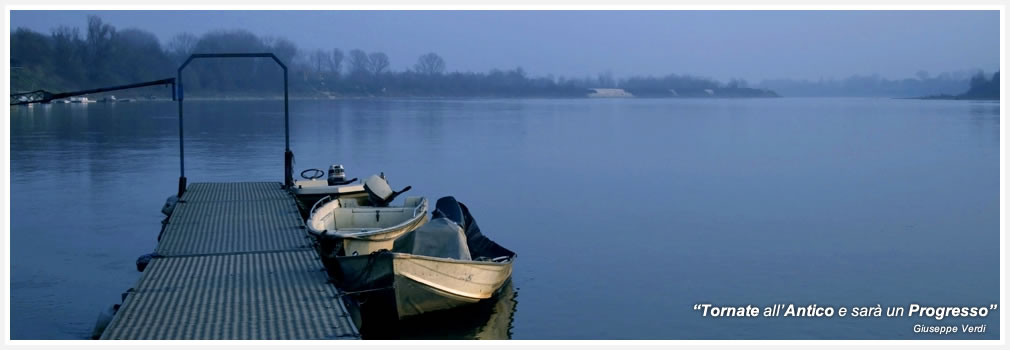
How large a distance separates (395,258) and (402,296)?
0.63m

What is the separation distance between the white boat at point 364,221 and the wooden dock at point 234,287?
38cm

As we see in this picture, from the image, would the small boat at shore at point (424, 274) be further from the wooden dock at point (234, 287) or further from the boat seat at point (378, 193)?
the boat seat at point (378, 193)

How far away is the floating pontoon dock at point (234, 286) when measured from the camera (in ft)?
37.5

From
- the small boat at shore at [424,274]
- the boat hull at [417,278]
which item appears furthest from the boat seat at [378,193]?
the boat hull at [417,278]

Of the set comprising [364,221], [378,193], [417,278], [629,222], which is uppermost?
[378,193]

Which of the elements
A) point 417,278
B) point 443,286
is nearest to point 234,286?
point 417,278

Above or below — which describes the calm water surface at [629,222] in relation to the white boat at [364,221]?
below

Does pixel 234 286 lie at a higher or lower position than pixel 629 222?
higher

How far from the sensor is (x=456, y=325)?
14.8 m

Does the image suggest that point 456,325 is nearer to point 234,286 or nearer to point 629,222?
point 234,286

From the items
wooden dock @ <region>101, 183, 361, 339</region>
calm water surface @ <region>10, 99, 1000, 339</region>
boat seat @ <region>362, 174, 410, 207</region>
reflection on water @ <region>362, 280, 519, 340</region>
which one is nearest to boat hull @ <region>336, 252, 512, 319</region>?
reflection on water @ <region>362, 280, 519, 340</region>

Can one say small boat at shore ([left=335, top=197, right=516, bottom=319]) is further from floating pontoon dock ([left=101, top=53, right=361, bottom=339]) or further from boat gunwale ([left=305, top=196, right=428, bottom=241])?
boat gunwale ([left=305, top=196, right=428, bottom=241])

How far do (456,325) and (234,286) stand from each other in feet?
10.6

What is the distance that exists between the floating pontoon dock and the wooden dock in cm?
1
